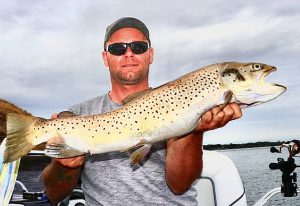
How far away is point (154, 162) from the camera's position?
14.4 ft

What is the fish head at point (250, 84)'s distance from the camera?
3.62 meters

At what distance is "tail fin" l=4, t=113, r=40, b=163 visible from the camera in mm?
3655

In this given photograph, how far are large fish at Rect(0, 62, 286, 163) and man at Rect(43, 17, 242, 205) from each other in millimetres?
335

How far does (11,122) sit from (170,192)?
1644 mm

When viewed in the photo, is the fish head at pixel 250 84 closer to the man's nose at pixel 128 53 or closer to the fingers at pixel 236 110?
the fingers at pixel 236 110

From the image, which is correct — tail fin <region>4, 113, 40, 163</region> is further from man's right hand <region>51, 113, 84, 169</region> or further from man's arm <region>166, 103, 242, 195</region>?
man's arm <region>166, 103, 242, 195</region>

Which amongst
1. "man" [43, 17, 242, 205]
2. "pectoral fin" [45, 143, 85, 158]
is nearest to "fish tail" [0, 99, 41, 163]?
"pectoral fin" [45, 143, 85, 158]

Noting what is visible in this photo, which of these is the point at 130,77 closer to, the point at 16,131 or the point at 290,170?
the point at 16,131

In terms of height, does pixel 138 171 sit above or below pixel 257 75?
below

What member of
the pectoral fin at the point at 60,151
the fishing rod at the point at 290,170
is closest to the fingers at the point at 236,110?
the pectoral fin at the point at 60,151

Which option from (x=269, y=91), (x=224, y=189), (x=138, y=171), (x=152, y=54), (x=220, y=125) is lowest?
Answer: (x=224, y=189)

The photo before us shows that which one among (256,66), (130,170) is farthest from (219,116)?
(130,170)

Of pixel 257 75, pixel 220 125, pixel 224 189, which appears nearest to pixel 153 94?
pixel 220 125

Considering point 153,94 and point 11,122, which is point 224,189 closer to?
point 153,94
